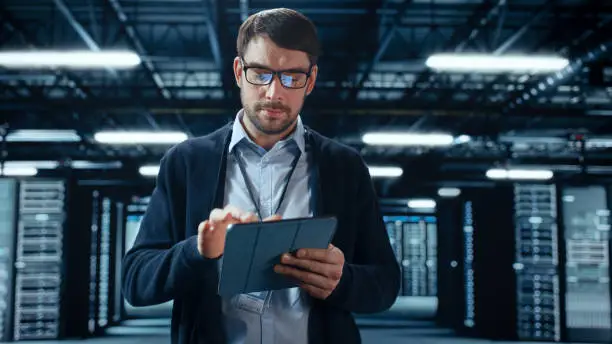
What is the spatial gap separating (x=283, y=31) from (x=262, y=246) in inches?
15.9

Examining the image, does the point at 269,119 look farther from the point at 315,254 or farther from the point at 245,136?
the point at 315,254

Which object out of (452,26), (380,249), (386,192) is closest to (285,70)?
(380,249)

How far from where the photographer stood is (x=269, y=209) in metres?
1.32

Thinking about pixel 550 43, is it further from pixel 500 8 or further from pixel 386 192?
pixel 386 192

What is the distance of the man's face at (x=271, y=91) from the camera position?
4.06 feet

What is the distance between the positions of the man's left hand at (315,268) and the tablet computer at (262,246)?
0.01 metres

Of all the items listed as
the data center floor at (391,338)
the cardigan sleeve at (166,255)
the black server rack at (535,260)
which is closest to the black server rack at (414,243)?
the data center floor at (391,338)

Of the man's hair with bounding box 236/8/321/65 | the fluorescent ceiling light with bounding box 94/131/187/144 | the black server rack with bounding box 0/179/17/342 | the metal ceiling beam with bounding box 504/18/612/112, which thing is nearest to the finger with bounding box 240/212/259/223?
the man's hair with bounding box 236/8/321/65

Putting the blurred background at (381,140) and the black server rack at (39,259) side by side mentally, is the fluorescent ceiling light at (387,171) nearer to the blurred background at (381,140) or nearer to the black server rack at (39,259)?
the blurred background at (381,140)

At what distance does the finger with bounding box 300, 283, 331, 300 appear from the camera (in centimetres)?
116

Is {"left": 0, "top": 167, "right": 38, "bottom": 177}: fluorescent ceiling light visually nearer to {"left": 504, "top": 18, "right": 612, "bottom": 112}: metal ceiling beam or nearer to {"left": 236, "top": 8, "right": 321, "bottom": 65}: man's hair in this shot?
{"left": 504, "top": 18, "right": 612, "bottom": 112}: metal ceiling beam

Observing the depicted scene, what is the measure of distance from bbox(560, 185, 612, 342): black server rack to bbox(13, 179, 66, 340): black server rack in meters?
9.55

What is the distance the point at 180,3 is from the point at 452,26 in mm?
4464

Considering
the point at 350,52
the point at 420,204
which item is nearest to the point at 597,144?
the point at 420,204
